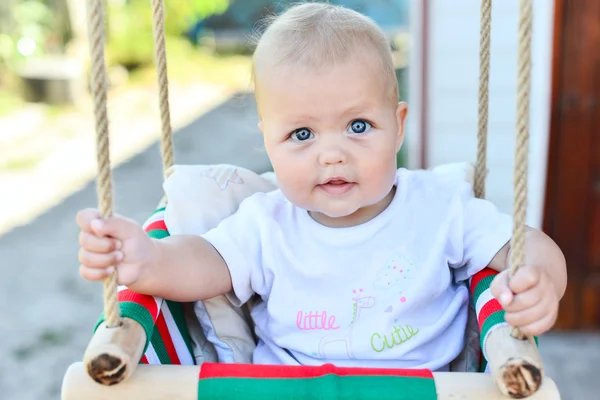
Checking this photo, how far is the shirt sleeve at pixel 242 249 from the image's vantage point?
1.40 m

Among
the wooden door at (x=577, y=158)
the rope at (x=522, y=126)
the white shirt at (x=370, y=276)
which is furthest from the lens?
the wooden door at (x=577, y=158)

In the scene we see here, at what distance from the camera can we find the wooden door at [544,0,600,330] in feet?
9.48

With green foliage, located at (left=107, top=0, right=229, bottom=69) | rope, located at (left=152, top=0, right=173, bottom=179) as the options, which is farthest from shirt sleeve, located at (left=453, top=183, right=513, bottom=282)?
green foliage, located at (left=107, top=0, right=229, bottom=69)

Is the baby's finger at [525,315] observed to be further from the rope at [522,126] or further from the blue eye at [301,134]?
the blue eye at [301,134]

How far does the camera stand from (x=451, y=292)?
4.70 ft

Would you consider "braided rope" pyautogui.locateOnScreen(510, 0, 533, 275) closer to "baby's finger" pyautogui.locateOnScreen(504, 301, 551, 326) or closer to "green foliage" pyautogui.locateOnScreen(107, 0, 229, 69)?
"baby's finger" pyautogui.locateOnScreen(504, 301, 551, 326)

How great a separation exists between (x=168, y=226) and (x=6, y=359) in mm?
1998

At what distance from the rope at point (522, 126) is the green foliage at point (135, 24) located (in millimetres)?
7456

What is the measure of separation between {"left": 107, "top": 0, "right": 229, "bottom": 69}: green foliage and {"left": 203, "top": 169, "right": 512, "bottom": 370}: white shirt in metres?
7.04

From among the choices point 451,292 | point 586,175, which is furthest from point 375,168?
point 586,175

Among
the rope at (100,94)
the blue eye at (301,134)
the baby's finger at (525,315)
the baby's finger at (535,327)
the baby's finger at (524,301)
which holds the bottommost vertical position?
the baby's finger at (535,327)

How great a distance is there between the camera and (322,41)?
1.28m

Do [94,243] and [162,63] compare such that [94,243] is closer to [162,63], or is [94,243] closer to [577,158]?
[162,63]

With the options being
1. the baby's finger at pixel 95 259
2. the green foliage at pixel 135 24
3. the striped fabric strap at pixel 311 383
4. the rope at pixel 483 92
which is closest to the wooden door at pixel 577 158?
the rope at pixel 483 92
